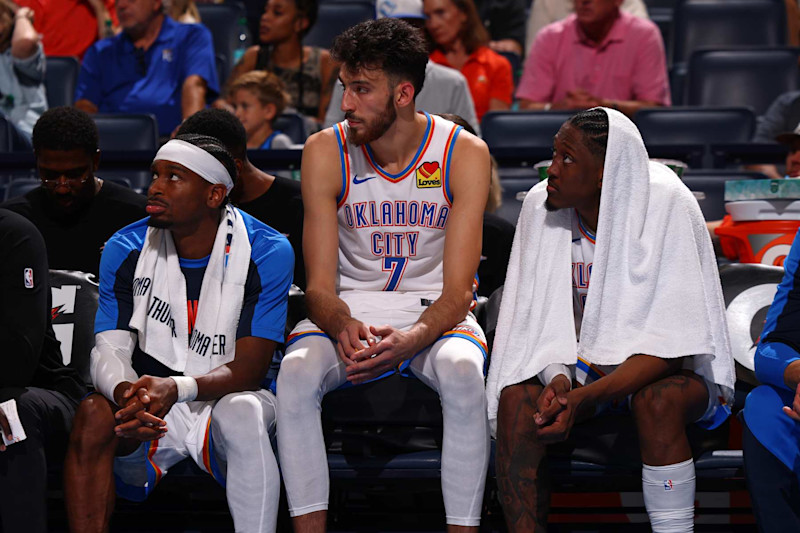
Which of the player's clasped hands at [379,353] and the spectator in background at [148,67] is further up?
the spectator in background at [148,67]

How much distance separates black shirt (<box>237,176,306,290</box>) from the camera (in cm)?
351

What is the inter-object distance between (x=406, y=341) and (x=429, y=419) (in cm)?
29

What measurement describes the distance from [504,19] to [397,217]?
174 inches

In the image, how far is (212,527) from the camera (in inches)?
122

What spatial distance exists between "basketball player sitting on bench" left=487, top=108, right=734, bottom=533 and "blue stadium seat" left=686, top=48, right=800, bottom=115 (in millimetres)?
3360

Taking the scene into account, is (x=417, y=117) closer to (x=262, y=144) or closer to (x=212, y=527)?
(x=212, y=527)

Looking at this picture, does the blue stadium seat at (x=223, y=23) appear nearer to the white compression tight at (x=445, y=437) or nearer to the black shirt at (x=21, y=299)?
the black shirt at (x=21, y=299)

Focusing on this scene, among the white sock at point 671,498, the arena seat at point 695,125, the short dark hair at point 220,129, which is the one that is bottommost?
the white sock at point 671,498

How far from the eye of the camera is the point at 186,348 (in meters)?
2.89

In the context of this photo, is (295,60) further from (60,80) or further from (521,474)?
(521,474)

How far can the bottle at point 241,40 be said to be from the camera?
23.0 ft

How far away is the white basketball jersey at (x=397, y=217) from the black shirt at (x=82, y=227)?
0.80 metres

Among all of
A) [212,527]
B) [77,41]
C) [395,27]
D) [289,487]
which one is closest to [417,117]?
[395,27]

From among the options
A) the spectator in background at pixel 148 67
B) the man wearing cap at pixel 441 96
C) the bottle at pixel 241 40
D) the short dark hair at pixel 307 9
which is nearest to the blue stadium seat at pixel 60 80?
the spectator in background at pixel 148 67
